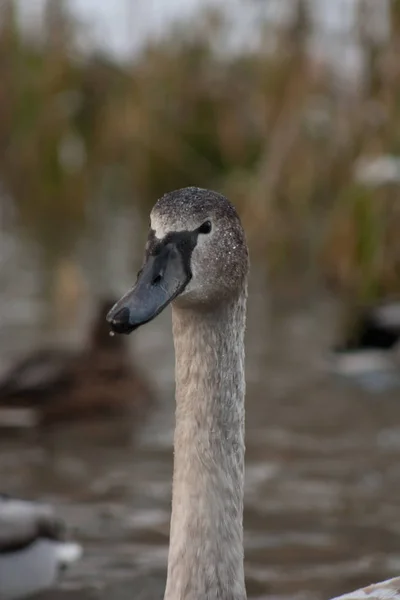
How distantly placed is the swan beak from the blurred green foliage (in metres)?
6.52

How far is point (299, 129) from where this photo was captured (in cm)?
1173

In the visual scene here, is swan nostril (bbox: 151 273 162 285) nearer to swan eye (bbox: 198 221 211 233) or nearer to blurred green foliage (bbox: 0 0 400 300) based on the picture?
swan eye (bbox: 198 221 211 233)

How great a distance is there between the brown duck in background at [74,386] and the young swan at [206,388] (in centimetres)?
481

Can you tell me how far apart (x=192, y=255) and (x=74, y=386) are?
5267mm

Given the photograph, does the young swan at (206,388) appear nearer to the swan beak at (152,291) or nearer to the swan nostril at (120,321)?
the swan beak at (152,291)

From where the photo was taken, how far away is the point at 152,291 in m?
3.18

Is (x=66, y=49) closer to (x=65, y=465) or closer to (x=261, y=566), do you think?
(x=65, y=465)

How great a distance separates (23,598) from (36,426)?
2.71 meters

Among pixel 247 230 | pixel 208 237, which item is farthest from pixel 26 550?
pixel 247 230

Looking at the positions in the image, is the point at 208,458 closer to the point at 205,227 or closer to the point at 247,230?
the point at 205,227

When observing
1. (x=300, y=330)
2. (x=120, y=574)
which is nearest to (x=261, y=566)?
(x=120, y=574)

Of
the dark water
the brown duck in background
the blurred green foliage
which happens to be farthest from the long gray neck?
the blurred green foliage

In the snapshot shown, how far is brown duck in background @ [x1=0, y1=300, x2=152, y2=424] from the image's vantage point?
8.27 meters

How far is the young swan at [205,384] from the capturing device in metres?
3.32
